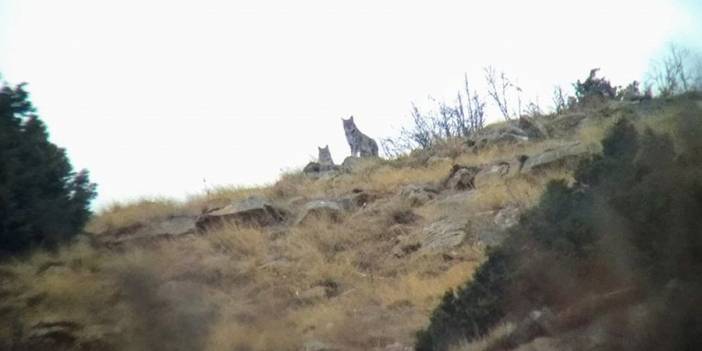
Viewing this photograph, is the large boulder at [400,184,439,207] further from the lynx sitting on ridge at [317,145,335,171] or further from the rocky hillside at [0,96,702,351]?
the lynx sitting on ridge at [317,145,335,171]

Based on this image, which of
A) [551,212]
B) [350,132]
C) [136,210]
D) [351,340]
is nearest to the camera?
[551,212]

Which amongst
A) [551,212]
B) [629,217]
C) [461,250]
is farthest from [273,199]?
[629,217]

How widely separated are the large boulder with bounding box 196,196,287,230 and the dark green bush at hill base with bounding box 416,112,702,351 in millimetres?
7248

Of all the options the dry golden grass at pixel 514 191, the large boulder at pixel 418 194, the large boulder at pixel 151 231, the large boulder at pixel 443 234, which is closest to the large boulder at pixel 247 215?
the large boulder at pixel 151 231

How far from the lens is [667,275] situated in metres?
10.1

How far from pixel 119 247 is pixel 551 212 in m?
5.82

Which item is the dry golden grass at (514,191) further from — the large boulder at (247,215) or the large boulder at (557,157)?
the large boulder at (247,215)

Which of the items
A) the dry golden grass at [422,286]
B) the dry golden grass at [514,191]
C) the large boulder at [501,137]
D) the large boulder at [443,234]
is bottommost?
the dry golden grass at [422,286]

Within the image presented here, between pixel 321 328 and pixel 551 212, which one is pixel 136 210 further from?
pixel 551 212

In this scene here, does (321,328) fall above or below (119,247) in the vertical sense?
below

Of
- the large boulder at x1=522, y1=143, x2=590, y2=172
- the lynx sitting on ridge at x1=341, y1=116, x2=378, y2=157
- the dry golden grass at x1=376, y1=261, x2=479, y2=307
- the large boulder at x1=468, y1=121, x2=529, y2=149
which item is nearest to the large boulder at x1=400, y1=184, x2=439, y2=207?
the large boulder at x1=522, y1=143, x2=590, y2=172

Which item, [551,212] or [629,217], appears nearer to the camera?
[629,217]

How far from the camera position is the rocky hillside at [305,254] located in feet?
39.7

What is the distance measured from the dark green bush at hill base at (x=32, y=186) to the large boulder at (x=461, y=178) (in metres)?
7.51
